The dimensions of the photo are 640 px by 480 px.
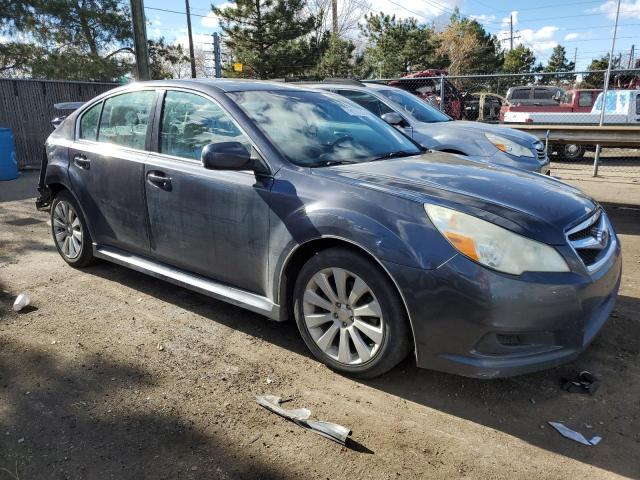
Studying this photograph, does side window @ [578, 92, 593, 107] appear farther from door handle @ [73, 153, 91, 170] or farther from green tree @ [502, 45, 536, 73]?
green tree @ [502, 45, 536, 73]

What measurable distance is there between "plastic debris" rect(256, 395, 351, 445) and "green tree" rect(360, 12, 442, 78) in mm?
39042

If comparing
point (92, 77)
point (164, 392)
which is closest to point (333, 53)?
point (92, 77)

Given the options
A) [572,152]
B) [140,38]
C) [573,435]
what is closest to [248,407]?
[573,435]

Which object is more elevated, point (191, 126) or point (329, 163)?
point (191, 126)

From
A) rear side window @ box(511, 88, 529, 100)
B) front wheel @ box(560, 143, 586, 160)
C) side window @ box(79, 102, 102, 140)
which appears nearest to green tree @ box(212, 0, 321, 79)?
rear side window @ box(511, 88, 529, 100)

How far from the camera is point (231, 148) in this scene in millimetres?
3223

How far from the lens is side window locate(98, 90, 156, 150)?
4125 millimetres

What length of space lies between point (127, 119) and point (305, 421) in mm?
2891

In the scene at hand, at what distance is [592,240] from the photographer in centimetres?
305

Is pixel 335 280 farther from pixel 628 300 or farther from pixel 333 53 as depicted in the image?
pixel 333 53

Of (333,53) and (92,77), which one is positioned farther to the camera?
(333,53)

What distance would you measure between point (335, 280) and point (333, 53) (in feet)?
115

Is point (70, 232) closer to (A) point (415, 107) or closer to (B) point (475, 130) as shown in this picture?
(B) point (475, 130)

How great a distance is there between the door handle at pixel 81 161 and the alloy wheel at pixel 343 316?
2.48m
